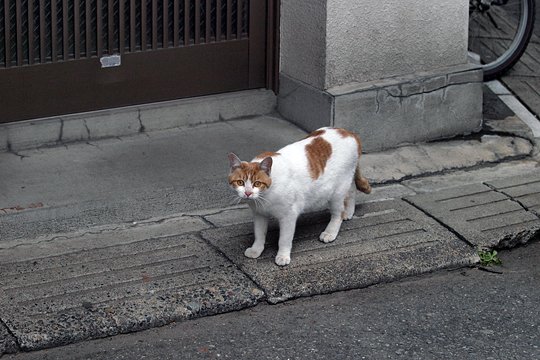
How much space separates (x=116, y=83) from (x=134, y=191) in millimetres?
1103

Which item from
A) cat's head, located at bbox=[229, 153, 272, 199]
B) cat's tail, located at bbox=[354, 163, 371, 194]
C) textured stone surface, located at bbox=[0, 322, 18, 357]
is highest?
cat's head, located at bbox=[229, 153, 272, 199]

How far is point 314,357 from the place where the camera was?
568cm

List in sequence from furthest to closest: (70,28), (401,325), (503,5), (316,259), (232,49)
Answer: (503,5)
(232,49)
(70,28)
(316,259)
(401,325)

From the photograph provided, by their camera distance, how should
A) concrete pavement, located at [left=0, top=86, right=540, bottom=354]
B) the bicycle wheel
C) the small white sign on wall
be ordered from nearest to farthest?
concrete pavement, located at [left=0, top=86, right=540, bottom=354], the small white sign on wall, the bicycle wheel

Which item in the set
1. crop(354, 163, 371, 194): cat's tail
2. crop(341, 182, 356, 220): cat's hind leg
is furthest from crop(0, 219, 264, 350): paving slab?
crop(354, 163, 371, 194): cat's tail

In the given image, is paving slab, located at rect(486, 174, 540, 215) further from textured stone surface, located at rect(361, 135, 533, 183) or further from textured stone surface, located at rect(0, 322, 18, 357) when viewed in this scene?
textured stone surface, located at rect(0, 322, 18, 357)

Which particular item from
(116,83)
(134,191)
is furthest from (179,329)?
(116,83)

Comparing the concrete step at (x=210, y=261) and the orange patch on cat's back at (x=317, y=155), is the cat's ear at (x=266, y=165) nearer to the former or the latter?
the orange patch on cat's back at (x=317, y=155)

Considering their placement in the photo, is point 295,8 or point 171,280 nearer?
point 171,280

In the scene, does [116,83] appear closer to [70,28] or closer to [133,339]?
[70,28]

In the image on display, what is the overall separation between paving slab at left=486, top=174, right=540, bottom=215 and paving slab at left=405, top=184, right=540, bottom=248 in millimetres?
53

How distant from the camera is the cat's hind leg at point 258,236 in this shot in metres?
6.56

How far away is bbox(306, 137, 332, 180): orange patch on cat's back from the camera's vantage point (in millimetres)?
6559

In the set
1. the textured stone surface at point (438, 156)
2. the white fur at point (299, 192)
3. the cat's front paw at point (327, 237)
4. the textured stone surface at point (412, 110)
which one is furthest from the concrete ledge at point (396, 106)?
the cat's front paw at point (327, 237)
